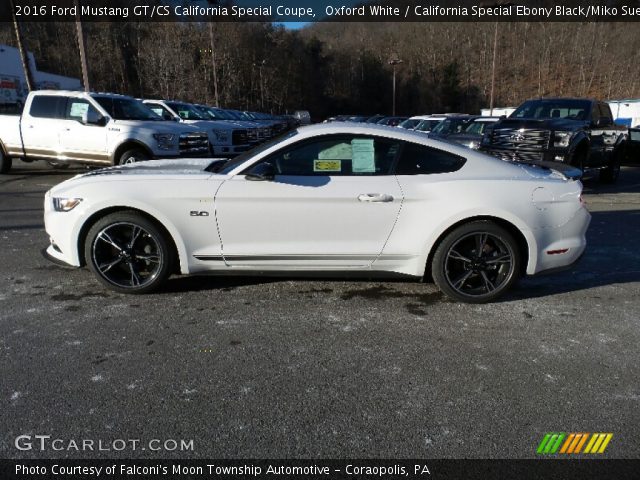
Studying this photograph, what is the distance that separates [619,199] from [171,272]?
9.24m

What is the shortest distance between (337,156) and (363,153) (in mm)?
225

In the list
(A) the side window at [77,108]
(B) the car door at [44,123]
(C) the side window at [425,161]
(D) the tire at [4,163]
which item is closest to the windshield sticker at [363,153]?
(C) the side window at [425,161]

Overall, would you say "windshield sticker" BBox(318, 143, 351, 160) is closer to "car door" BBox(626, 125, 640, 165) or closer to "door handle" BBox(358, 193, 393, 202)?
"door handle" BBox(358, 193, 393, 202)

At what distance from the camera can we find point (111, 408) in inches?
93.8

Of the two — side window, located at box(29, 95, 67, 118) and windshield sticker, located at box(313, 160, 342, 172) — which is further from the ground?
side window, located at box(29, 95, 67, 118)

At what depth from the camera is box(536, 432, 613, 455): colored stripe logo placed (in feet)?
7.02

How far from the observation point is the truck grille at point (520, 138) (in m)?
9.12

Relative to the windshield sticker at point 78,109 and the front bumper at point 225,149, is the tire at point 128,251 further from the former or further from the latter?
the front bumper at point 225,149

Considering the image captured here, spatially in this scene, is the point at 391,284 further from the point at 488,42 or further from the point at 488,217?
the point at 488,42

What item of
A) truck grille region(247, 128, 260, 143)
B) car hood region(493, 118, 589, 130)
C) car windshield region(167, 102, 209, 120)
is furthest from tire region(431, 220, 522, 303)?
car windshield region(167, 102, 209, 120)

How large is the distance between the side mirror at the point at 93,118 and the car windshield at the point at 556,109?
950 centimetres

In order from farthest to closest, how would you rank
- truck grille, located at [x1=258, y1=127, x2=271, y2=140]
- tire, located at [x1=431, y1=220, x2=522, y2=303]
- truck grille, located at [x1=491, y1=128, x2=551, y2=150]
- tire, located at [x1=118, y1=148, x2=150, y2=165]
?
truck grille, located at [x1=258, y1=127, x2=271, y2=140], tire, located at [x1=118, y1=148, x2=150, y2=165], truck grille, located at [x1=491, y1=128, x2=551, y2=150], tire, located at [x1=431, y1=220, x2=522, y2=303]

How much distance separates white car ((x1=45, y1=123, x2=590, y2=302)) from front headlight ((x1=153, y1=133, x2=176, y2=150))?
5.94 meters

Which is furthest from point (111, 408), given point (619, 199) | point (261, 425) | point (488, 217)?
point (619, 199)
